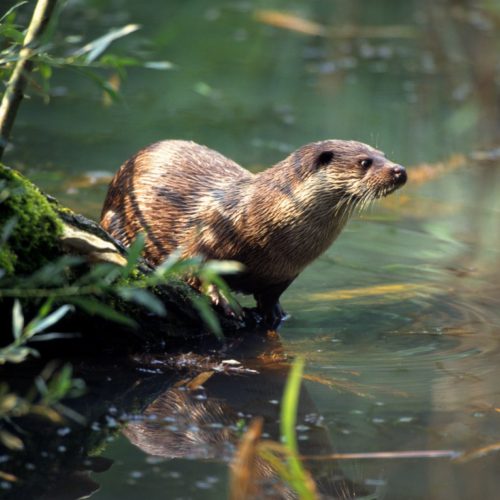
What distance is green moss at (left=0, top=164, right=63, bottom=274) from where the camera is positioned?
3412 mm

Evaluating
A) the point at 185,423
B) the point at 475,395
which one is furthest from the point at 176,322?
the point at 475,395

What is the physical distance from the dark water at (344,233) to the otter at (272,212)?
0.26 m

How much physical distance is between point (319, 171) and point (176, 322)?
36.1 inches

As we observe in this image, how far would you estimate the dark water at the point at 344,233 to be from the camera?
117 inches

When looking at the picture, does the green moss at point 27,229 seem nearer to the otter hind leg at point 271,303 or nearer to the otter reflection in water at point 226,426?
the otter reflection in water at point 226,426

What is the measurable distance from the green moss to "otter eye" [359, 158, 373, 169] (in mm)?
1418

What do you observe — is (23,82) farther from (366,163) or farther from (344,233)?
(344,233)

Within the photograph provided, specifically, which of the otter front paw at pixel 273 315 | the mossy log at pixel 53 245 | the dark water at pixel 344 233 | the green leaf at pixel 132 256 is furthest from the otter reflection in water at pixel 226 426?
the otter front paw at pixel 273 315

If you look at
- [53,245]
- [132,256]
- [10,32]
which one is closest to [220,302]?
[53,245]

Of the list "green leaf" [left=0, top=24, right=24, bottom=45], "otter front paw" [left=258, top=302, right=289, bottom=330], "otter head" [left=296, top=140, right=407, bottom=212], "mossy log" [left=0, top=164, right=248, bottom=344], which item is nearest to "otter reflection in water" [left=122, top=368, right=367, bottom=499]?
"mossy log" [left=0, top=164, right=248, bottom=344]

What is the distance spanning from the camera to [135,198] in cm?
474

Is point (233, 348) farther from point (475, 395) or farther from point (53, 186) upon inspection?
point (53, 186)

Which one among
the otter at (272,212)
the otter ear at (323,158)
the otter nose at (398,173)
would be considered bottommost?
the otter at (272,212)

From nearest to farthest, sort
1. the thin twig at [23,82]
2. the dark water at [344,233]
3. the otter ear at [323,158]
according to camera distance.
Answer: the dark water at [344,233] → the thin twig at [23,82] → the otter ear at [323,158]
